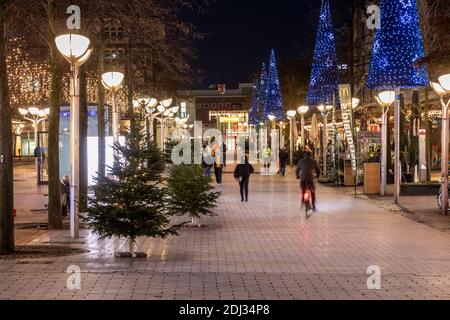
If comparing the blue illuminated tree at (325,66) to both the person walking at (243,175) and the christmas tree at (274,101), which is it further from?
the christmas tree at (274,101)

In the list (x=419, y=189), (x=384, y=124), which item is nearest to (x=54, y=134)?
(x=384, y=124)

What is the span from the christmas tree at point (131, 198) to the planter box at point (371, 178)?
17743 mm

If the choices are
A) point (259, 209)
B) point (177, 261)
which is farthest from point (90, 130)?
point (177, 261)

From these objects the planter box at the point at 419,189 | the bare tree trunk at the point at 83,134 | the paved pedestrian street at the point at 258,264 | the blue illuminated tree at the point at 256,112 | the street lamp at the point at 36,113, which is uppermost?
the blue illuminated tree at the point at 256,112

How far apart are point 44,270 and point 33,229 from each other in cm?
675

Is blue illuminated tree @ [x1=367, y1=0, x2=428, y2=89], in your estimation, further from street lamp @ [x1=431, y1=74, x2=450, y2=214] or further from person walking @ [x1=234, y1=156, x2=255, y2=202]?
person walking @ [x1=234, y1=156, x2=255, y2=202]

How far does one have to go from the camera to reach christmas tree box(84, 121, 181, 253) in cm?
1347

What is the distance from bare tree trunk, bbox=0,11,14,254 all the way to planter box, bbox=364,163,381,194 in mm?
18476

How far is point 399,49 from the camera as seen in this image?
27.1 m

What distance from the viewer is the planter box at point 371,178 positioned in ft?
100

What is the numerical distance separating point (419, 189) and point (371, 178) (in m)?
1.85

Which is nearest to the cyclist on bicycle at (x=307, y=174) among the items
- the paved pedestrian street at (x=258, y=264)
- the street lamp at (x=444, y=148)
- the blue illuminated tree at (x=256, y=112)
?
the paved pedestrian street at (x=258, y=264)

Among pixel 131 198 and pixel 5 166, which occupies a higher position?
pixel 5 166

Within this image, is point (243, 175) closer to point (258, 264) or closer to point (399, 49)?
point (399, 49)
